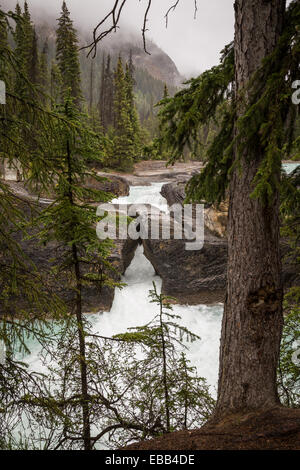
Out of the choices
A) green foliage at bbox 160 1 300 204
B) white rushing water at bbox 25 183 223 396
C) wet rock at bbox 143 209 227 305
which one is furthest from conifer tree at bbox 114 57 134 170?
green foliage at bbox 160 1 300 204

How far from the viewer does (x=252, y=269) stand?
2635mm

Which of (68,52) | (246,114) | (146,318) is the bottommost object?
(146,318)

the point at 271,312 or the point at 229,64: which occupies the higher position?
the point at 229,64

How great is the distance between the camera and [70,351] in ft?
13.6

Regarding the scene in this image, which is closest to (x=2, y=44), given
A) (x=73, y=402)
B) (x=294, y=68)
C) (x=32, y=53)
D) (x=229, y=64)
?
(x=229, y=64)

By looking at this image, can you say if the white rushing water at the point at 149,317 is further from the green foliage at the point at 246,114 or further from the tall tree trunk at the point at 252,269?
the green foliage at the point at 246,114

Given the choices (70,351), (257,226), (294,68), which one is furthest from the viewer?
(70,351)

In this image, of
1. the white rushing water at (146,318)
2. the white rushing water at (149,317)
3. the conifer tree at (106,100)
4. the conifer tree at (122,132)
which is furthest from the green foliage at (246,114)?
the conifer tree at (106,100)

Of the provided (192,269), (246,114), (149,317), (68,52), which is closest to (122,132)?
(68,52)

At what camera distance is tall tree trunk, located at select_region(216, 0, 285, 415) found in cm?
243

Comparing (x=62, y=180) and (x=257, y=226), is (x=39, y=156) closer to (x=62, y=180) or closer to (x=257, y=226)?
(x=62, y=180)

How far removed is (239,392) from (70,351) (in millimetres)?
2571

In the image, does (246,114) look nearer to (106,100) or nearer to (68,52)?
(68,52)

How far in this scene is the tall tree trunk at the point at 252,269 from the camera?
243 cm
